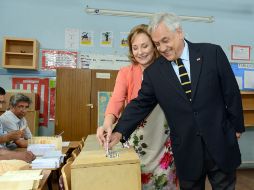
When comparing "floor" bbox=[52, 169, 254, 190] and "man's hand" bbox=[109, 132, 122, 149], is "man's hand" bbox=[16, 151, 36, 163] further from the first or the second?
"floor" bbox=[52, 169, 254, 190]

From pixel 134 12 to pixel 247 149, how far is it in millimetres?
3216

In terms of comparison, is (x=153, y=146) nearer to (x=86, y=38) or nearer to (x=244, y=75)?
(x=86, y=38)

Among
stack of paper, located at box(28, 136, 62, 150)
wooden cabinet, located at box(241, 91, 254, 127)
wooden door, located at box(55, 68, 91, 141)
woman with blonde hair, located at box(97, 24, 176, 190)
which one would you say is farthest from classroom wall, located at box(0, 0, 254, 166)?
woman with blonde hair, located at box(97, 24, 176, 190)

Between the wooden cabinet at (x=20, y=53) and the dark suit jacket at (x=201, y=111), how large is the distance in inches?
128

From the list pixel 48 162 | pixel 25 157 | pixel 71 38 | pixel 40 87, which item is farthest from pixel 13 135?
pixel 71 38

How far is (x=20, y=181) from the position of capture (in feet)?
4.30

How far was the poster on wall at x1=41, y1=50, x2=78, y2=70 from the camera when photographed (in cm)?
443

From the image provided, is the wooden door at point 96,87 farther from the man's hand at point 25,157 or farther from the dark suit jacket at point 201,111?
the dark suit jacket at point 201,111

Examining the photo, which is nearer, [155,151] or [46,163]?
[155,151]

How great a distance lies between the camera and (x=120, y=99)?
1.57 metres

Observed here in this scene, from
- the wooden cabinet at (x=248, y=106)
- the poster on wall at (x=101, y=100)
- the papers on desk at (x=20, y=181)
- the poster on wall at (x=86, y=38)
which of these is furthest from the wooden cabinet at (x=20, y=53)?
the wooden cabinet at (x=248, y=106)

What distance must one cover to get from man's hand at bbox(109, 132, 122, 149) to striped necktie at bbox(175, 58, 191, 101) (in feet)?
1.33

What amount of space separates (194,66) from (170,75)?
13cm

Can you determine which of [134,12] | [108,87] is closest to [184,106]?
[108,87]
